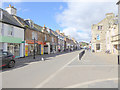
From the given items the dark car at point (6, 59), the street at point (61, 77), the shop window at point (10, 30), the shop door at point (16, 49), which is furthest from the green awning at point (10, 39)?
the street at point (61, 77)

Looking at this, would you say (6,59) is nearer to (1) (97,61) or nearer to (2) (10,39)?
(2) (10,39)

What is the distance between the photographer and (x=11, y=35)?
1474cm

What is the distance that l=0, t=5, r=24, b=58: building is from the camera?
1312cm

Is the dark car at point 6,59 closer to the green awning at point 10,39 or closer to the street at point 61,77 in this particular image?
the street at point 61,77

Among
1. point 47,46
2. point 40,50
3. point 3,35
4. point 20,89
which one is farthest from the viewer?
point 47,46

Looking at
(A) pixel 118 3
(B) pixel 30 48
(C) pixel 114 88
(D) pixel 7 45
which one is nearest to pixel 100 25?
(A) pixel 118 3

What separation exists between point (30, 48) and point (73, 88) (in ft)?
55.6

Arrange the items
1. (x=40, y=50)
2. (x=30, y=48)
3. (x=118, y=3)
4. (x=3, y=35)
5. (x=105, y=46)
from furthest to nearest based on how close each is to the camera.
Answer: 1. (x=105, y=46)
2. (x=40, y=50)
3. (x=30, y=48)
4. (x=118, y=3)
5. (x=3, y=35)

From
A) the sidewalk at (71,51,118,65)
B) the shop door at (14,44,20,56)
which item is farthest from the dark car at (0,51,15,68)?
the shop door at (14,44,20,56)

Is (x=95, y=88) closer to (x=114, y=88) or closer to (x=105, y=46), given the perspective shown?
(x=114, y=88)

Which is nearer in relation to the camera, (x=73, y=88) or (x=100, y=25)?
(x=73, y=88)

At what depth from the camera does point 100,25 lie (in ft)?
105

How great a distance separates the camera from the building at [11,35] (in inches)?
517

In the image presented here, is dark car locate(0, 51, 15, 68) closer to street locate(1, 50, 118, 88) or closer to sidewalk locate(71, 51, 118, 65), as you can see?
street locate(1, 50, 118, 88)
